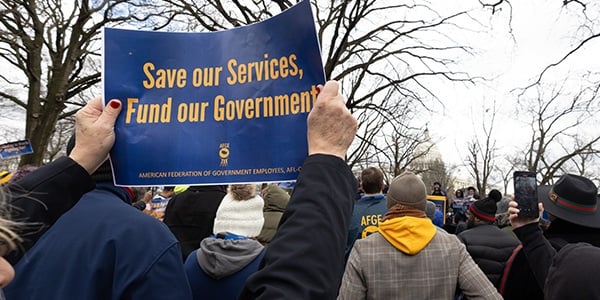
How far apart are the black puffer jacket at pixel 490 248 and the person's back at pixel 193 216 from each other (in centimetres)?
270

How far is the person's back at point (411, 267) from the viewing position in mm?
2902

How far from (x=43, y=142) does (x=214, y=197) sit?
41.6 feet

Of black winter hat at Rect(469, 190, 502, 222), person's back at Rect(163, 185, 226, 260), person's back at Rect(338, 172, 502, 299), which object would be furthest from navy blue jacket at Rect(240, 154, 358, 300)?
black winter hat at Rect(469, 190, 502, 222)

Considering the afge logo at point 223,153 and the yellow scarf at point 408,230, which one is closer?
the afge logo at point 223,153

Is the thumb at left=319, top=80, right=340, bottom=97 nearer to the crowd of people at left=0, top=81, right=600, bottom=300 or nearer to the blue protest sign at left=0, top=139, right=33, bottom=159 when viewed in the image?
the crowd of people at left=0, top=81, right=600, bottom=300

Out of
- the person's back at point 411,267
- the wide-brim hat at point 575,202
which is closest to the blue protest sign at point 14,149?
the person's back at point 411,267

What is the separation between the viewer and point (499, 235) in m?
4.68

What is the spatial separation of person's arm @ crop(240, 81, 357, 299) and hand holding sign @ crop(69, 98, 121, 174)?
2.71 ft

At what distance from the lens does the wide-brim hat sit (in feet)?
9.53

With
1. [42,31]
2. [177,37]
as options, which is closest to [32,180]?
[177,37]

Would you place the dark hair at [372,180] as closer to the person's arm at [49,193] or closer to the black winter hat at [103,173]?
the black winter hat at [103,173]

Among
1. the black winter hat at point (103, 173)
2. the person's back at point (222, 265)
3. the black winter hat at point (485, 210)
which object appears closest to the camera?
the black winter hat at point (103, 173)

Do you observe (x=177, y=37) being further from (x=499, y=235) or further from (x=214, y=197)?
(x=499, y=235)

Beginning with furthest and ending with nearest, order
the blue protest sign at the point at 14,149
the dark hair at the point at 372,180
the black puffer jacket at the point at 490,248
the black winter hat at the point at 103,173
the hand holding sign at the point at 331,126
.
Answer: the blue protest sign at the point at 14,149, the dark hair at the point at 372,180, the black puffer jacket at the point at 490,248, the black winter hat at the point at 103,173, the hand holding sign at the point at 331,126
